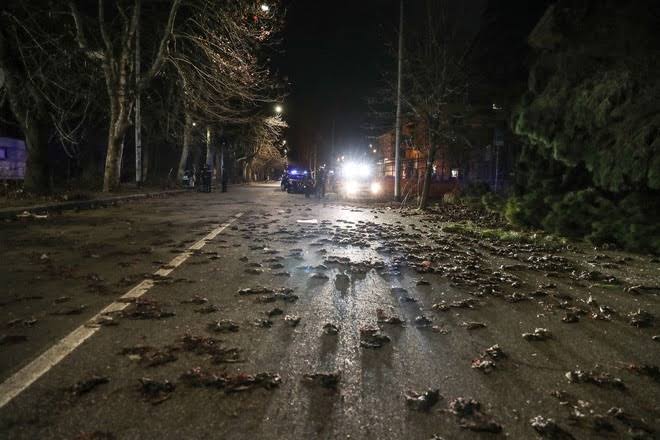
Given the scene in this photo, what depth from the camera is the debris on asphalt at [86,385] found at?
309cm

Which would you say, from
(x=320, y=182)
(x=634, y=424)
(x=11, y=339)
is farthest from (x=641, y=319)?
(x=320, y=182)

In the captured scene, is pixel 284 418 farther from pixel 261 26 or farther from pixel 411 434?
pixel 261 26

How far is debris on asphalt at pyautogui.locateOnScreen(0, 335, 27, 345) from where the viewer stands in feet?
12.9

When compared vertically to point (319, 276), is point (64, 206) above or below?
above

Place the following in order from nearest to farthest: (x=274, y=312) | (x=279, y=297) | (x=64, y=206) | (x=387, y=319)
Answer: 1. (x=387, y=319)
2. (x=274, y=312)
3. (x=279, y=297)
4. (x=64, y=206)

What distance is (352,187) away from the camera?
40.2 m

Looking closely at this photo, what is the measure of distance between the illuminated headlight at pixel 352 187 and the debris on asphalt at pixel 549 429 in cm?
3399

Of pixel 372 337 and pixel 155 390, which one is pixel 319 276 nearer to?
pixel 372 337

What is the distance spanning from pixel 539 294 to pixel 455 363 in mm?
2894

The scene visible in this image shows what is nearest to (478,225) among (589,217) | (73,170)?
(589,217)

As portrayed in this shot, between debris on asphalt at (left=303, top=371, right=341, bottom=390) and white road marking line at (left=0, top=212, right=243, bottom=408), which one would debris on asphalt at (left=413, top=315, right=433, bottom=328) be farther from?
white road marking line at (left=0, top=212, right=243, bottom=408)

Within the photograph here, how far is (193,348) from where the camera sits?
3.91 m

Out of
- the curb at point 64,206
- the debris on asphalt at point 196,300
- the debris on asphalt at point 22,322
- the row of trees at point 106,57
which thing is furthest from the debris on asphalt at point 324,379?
the row of trees at point 106,57

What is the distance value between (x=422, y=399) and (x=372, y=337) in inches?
49.5
